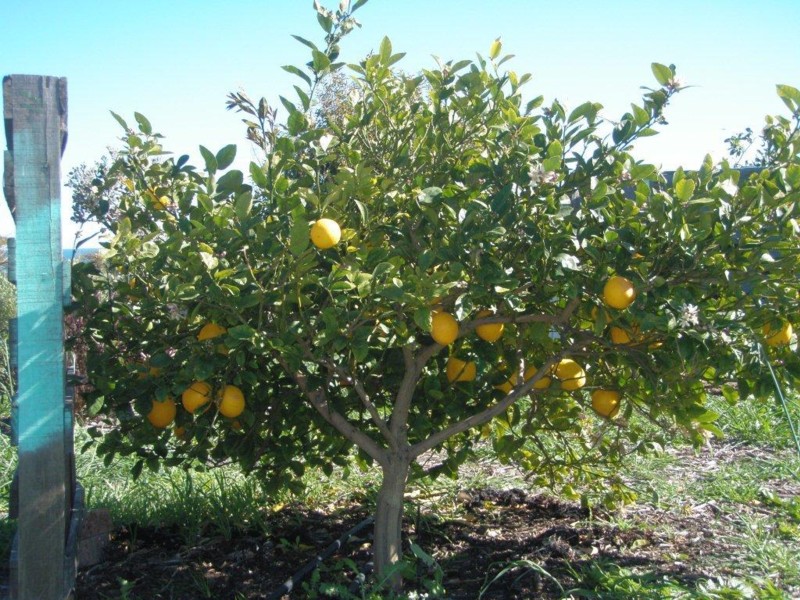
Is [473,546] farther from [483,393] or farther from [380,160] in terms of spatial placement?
[380,160]

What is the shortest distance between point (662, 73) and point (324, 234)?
3.24 feet

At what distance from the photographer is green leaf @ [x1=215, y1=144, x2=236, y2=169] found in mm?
2133

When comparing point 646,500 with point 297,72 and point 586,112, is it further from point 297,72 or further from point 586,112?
point 297,72

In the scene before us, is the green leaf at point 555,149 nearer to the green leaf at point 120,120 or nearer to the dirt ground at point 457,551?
the green leaf at point 120,120

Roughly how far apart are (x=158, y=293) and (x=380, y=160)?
787 mm

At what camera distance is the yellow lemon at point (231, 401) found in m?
2.33

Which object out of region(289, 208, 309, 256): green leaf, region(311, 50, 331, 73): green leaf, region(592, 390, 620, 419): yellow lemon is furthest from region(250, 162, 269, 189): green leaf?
region(592, 390, 620, 419): yellow lemon

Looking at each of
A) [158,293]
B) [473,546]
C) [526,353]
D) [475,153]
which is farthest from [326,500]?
[475,153]

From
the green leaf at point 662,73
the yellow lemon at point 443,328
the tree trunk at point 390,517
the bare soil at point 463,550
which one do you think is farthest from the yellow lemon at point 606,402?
the green leaf at point 662,73

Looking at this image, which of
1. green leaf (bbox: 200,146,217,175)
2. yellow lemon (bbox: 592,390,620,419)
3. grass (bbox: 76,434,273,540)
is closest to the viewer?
green leaf (bbox: 200,146,217,175)

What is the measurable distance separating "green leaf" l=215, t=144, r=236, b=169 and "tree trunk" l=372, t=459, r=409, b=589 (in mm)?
1160

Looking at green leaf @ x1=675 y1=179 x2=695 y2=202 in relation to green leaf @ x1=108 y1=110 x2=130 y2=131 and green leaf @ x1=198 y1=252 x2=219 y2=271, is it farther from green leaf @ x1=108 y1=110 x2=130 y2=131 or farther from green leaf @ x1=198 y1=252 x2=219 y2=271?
green leaf @ x1=108 y1=110 x2=130 y2=131

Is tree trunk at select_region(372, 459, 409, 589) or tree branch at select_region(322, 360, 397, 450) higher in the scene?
tree branch at select_region(322, 360, 397, 450)

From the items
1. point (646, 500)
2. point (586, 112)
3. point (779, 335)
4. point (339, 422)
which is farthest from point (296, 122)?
point (646, 500)
